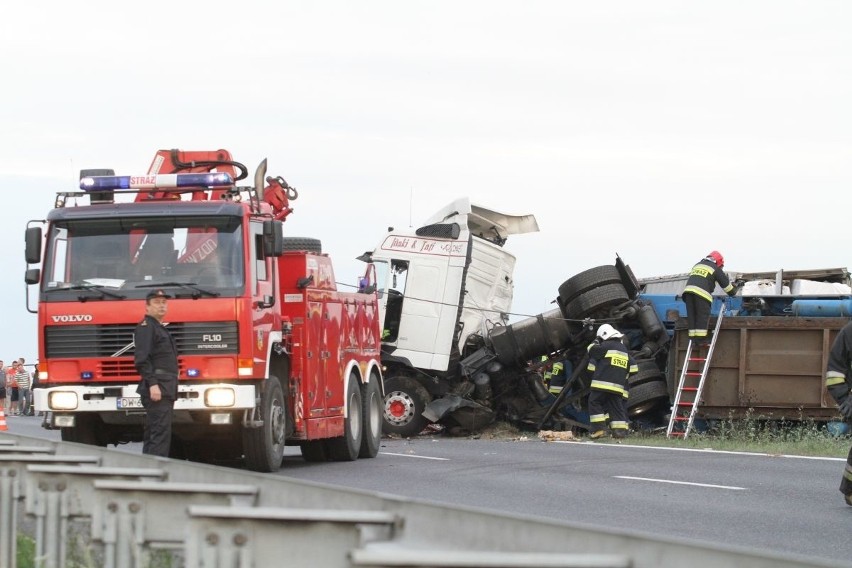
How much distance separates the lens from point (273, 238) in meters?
13.9

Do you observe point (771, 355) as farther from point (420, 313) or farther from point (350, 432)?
point (350, 432)

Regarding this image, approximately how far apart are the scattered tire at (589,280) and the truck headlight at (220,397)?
36.6 feet

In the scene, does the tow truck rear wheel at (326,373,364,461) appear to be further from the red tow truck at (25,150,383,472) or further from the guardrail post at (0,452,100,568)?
the guardrail post at (0,452,100,568)

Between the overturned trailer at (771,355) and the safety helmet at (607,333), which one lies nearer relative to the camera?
the overturned trailer at (771,355)

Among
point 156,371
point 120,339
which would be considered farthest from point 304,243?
point 156,371

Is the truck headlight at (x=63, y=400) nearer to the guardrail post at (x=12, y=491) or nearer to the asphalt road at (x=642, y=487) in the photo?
the asphalt road at (x=642, y=487)

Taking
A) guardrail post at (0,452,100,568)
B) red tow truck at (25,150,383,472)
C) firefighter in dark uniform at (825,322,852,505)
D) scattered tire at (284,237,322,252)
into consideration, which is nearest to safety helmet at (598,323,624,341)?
scattered tire at (284,237,322,252)

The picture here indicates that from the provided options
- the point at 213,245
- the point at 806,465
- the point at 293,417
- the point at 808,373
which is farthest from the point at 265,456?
the point at 808,373

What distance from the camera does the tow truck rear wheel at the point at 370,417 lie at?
1814 cm

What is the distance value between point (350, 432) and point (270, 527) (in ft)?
42.9

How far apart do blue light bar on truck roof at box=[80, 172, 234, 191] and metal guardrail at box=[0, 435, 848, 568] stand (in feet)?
24.9

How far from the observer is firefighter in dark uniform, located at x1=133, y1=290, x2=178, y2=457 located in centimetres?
1266

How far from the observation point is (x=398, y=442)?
23.1 meters

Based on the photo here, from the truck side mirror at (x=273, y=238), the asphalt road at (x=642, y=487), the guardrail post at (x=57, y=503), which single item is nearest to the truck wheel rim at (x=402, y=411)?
the asphalt road at (x=642, y=487)
